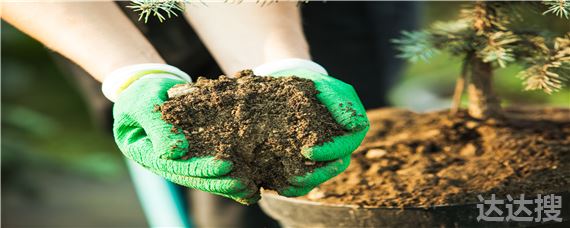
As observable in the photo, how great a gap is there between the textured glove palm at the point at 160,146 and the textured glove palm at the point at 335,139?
74 millimetres

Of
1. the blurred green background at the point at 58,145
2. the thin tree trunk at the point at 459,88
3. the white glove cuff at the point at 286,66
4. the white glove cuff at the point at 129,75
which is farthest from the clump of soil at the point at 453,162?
the blurred green background at the point at 58,145

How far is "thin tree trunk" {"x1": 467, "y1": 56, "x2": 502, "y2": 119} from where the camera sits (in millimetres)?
1268

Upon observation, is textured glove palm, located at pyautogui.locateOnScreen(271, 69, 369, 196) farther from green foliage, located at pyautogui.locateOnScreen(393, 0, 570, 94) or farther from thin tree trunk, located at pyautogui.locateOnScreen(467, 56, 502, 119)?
thin tree trunk, located at pyautogui.locateOnScreen(467, 56, 502, 119)

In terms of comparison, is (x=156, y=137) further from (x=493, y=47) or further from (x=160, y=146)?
(x=493, y=47)

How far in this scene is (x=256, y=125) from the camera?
0.87 meters

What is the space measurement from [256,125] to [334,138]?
0.36 feet

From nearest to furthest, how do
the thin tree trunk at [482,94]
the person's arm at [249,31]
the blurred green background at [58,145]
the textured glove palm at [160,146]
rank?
the textured glove palm at [160,146], the person's arm at [249,31], the thin tree trunk at [482,94], the blurred green background at [58,145]

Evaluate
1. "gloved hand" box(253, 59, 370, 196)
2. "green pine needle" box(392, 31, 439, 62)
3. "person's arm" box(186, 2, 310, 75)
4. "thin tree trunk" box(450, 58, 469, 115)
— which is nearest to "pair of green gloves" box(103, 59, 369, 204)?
"gloved hand" box(253, 59, 370, 196)

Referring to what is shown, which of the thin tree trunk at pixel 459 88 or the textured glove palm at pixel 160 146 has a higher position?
the textured glove palm at pixel 160 146

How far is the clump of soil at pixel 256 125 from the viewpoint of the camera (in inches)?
33.5

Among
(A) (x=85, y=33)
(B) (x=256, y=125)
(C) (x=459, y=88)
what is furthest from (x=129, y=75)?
(C) (x=459, y=88)

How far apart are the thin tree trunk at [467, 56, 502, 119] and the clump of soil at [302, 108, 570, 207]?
0.09 feet

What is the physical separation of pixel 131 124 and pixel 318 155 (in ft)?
0.92

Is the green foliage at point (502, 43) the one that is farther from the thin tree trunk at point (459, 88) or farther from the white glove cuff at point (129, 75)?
the white glove cuff at point (129, 75)
